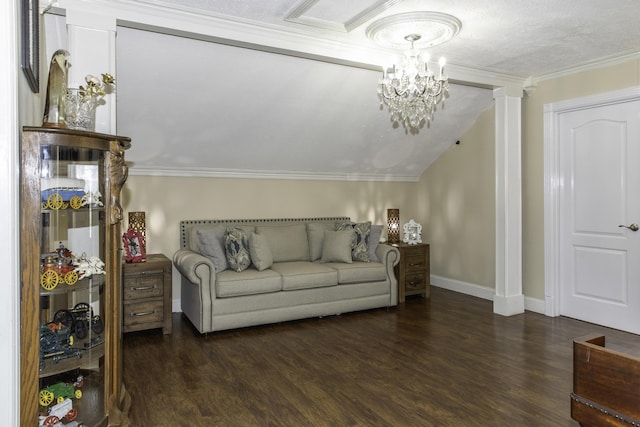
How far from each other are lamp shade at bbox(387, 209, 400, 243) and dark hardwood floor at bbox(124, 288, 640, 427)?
4.58ft

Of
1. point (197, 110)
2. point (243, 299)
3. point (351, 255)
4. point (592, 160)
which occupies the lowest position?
point (243, 299)

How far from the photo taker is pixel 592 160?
432 centimetres

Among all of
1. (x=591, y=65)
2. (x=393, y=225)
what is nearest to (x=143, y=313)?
(x=393, y=225)

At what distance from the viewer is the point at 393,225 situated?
5.76 m

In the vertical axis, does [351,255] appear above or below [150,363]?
above

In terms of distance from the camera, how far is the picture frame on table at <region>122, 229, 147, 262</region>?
411 cm

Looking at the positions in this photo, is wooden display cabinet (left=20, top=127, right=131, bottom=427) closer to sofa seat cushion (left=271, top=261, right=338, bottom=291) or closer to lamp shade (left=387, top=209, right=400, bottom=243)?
sofa seat cushion (left=271, top=261, right=338, bottom=291)

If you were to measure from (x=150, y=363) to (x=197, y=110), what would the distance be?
85.6 inches

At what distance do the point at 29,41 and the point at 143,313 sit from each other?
2682 millimetres

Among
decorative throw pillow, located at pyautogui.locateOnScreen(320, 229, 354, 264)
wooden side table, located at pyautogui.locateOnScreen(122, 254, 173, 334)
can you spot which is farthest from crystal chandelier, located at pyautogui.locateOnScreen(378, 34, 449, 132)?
wooden side table, located at pyautogui.locateOnScreen(122, 254, 173, 334)

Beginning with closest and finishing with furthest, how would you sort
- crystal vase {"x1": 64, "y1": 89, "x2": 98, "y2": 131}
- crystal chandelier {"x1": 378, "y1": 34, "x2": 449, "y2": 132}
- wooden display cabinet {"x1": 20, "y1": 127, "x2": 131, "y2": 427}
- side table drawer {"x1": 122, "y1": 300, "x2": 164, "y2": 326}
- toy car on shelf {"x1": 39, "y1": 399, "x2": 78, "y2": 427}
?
wooden display cabinet {"x1": 20, "y1": 127, "x2": 131, "y2": 427}
toy car on shelf {"x1": 39, "y1": 399, "x2": 78, "y2": 427}
crystal vase {"x1": 64, "y1": 89, "x2": 98, "y2": 131}
crystal chandelier {"x1": 378, "y1": 34, "x2": 449, "y2": 132}
side table drawer {"x1": 122, "y1": 300, "x2": 164, "y2": 326}

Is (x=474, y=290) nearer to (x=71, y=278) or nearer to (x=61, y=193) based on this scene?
(x=71, y=278)

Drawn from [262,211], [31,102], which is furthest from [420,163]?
[31,102]

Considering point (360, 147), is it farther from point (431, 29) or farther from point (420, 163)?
point (431, 29)
